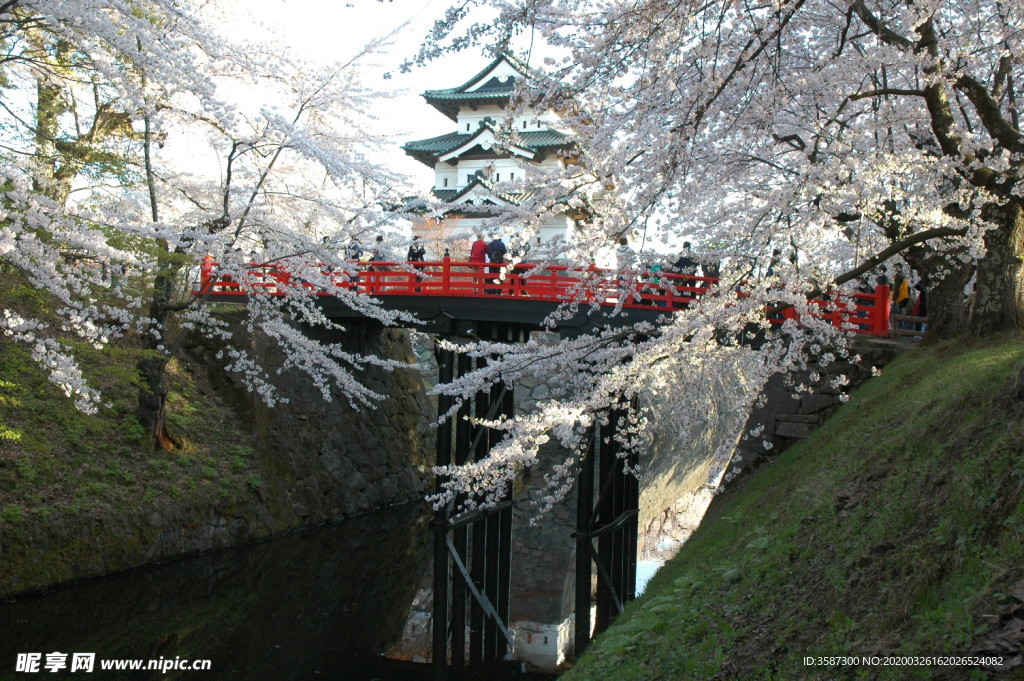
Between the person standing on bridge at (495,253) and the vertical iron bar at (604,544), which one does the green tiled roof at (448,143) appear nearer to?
the person standing on bridge at (495,253)

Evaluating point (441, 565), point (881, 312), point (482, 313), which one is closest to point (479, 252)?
point (482, 313)

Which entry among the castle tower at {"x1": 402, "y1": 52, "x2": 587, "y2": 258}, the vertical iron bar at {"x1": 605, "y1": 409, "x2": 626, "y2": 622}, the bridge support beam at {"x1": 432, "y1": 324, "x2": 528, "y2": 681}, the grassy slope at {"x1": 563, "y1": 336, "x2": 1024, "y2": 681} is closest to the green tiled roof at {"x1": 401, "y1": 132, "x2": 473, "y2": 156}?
the castle tower at {"x1": 402, "y1": 52, "x2": 587, "y2": 258}

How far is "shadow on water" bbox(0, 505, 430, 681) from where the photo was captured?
A: 8.73 metres

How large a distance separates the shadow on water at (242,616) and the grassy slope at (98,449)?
106 centimetres

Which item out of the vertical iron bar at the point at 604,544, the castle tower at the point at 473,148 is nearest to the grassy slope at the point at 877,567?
the vertical iron bar at the point at 604,544

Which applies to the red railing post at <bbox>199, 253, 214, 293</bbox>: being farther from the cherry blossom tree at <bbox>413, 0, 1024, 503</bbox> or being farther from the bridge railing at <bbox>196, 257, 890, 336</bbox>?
the cherry blossom tree at <bbox>413, 0, 1024, 503</bbox>

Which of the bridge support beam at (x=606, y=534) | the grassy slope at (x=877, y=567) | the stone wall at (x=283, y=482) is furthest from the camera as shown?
the bridge support beam at (x=606, y=534)

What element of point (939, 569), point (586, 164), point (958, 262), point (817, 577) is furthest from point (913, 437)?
point (958, 262)

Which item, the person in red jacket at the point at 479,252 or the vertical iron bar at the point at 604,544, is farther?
the person in red jacket at the point at 479,252

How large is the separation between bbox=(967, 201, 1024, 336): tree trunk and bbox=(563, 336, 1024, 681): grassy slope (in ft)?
4.84

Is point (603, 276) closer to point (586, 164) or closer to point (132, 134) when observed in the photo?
point (586, 164)

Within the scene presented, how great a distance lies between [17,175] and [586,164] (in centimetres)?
599

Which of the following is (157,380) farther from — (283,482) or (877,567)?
(877,567)

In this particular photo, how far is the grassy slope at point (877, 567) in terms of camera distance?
10.8ft
